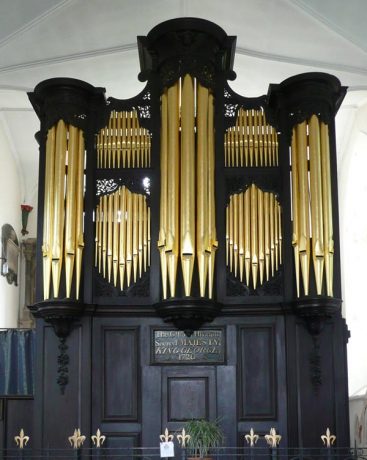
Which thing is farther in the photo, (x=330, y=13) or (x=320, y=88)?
(x=330, y=13)

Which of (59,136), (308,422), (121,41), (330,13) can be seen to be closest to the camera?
(308,422)

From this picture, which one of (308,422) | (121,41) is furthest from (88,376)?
(121,41)

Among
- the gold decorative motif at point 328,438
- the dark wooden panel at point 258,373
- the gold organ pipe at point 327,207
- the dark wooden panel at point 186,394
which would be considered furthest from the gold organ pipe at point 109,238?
the gold decorative motif at point 328,438

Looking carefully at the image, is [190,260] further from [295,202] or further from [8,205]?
[8,205]

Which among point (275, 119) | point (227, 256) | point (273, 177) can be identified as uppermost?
point (275, 119)

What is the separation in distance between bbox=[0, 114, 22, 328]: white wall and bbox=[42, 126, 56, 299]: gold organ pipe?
18.7 feet

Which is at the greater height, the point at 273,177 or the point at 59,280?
the point at 273,177

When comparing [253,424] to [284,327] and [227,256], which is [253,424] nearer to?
[284,327]

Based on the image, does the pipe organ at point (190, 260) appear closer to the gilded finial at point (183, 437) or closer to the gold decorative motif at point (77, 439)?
the gold decorative motif at point (77, 439)

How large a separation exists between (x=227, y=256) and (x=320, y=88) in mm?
2750

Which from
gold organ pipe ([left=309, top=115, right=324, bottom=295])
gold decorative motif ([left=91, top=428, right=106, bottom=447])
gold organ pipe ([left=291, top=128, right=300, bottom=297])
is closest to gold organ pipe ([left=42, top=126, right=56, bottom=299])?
gold decorative motif ([left=91, top=428, right=106, bottom=447])

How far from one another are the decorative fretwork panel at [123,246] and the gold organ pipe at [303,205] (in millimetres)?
2112

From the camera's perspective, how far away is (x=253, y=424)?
37.3ft

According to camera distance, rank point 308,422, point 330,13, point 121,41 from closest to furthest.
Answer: point 308,422 < point 330,13 < point 121,41
